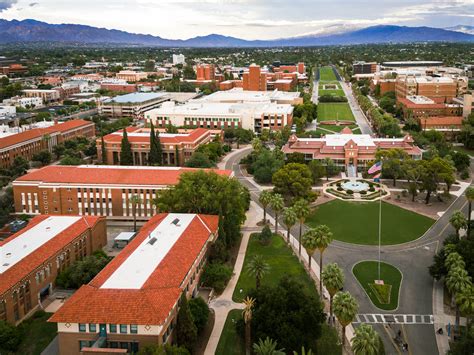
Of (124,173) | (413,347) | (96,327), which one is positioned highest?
(124,173)

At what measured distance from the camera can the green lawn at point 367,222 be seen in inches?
2906

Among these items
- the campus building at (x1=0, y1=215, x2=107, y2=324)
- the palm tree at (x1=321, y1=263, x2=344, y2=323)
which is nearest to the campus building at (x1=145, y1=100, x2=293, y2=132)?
the campus building at (x1=0, y1=215, x2=107, y2=324)

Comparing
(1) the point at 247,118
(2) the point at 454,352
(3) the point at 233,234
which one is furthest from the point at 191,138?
(2) the point at 454,352

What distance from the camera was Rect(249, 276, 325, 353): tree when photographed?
43281mm

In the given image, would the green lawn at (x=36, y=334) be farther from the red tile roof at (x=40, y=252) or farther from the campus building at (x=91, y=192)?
the campus building at (x=91, y=192)

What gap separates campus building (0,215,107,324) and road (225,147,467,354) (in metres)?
30.1

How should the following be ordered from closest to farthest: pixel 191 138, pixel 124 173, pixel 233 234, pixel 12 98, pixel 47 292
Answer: pixel 47 292 < pixel 233 234 < pixel 124 173 < pixel 191 138 < pixel 12 98

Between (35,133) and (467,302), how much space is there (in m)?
109

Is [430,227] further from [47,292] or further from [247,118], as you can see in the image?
[247,118]

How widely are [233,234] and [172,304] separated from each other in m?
25.4

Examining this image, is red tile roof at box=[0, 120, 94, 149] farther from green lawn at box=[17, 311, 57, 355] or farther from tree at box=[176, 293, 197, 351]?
tree at box=[176, 293, 197, 351]

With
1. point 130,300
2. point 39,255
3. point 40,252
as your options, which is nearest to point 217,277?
point 130,300

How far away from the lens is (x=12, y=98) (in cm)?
19912

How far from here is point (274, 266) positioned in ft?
210
